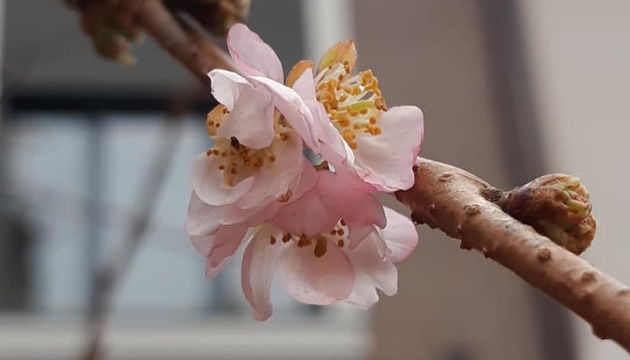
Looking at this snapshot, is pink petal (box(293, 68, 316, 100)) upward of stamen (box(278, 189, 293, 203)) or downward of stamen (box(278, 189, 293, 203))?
upward

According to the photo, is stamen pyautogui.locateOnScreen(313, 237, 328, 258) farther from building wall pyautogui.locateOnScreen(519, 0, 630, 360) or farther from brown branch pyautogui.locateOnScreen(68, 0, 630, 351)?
building wall pyautogui.locateOnScreen(519, 0, 630, 360)

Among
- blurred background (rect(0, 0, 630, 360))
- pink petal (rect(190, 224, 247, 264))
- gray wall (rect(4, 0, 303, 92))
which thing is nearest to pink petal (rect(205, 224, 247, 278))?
pink petal (rect(190, 224, 247, 264))

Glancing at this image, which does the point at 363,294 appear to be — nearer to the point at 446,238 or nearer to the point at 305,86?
the point at 305,86

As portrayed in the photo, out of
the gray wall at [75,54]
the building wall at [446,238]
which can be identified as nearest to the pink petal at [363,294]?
the building wall at [446,238]


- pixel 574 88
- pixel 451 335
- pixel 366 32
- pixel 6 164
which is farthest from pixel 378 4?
pixel 6 164

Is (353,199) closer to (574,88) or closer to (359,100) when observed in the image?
(359,100)

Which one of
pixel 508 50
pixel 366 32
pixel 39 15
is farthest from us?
pixel 39 15

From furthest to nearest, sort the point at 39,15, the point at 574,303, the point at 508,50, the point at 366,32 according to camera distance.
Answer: the point at 39,15, the point at 366,32, the point at 508,50, the point at 574,303

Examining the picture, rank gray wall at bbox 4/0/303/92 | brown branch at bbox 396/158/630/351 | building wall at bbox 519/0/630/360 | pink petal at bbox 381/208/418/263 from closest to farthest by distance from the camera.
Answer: brown branch at bbox 396/158/630/351
pink petal at bbox 381/208/418/263
building wall at bbox 519/0/630/360
gray wall at bbox 4/0/303/92

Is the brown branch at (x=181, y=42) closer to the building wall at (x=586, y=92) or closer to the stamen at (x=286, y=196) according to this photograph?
the stamen at (x=286, y=196)
